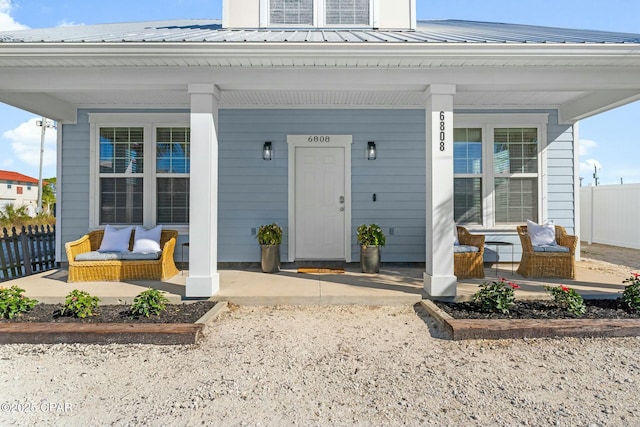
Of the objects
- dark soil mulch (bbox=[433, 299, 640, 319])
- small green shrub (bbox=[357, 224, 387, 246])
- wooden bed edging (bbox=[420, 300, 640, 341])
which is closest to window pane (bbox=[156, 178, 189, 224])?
small green shrub (bbox=[357, 224, 387, 246])

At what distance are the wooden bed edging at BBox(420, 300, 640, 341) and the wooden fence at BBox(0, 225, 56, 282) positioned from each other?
5.97 m

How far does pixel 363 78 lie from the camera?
4.50m

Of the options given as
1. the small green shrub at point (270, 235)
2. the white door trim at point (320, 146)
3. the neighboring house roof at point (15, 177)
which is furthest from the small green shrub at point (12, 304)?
the neighboring house roof at point (15, 177)

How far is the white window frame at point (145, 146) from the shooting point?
21.5 ft

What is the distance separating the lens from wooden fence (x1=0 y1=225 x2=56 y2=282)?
559cm

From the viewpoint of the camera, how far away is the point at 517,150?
6.70m

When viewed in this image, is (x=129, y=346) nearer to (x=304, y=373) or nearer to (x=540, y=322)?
(x=304, y=373)

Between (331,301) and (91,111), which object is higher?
(91,111)

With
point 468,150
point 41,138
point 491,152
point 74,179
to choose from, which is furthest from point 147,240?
point 41,138

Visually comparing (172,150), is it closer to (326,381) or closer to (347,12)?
(347,12)

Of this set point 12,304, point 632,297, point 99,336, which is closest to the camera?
point 99,336

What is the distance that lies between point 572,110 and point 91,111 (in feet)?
25.9

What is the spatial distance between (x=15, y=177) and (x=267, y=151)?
44550 mm

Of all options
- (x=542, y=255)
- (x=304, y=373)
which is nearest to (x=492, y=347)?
(x=304, y=373)
